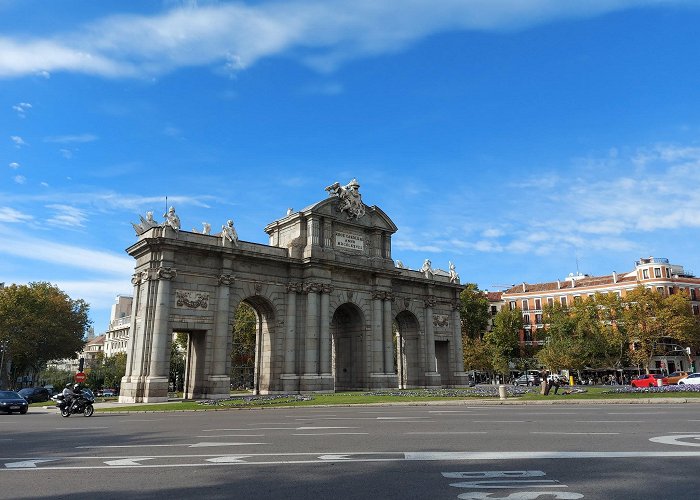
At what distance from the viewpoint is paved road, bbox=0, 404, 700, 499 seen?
6934mm

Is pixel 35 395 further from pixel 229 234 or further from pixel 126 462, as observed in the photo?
pixel 126 462

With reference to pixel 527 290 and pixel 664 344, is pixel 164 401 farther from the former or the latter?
pixel 527 290

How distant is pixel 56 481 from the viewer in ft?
25.9

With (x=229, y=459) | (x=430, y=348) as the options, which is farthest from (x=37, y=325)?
(x=229, y=459)

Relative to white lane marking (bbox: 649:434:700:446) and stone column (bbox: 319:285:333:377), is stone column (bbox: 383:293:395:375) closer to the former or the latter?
stone column (bbox: 319:285:333:377)

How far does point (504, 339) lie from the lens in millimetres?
80875

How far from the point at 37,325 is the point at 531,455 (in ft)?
217

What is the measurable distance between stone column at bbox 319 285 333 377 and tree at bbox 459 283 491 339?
4502cm

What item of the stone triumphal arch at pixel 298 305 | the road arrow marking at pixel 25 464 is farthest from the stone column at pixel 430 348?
the road arrow marking at pixel 25 464

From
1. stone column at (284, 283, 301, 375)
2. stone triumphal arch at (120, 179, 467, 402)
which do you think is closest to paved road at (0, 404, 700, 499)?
stone triumphal arch at (120, 179, 467, 402)

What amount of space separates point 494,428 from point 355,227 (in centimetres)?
3194

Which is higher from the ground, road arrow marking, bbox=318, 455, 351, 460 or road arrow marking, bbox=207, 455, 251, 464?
road arrow marking, bbox=318, 455, 351, 460

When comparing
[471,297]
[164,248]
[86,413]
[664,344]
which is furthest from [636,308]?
[86,413]

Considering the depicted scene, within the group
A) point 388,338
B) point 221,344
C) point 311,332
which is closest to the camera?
point 221,344
